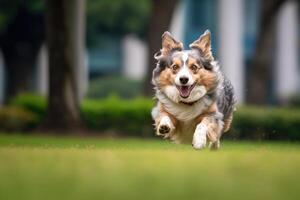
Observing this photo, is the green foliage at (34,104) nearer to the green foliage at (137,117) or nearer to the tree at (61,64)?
the green foliage at (137,117)

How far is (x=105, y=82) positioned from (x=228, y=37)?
600cm

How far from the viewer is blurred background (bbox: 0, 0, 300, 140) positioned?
18.0 meters

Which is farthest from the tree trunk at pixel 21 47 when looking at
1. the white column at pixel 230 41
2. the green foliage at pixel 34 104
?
the green foliage at pixel 34 104

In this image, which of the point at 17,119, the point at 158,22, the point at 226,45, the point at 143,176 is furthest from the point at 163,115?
the point at 226,45

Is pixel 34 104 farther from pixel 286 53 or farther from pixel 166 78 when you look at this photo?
pixel 286 53

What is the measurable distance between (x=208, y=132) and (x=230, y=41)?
1172 inches

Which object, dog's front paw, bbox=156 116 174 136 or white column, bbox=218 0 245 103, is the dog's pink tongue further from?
white column, bbox=218 0 245 103

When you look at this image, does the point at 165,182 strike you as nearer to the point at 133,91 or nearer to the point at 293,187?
the point at 293,187

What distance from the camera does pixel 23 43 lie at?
110ft

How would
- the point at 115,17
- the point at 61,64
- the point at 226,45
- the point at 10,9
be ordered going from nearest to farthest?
the point at 61,64 → the point at 10,9 → the point at 115,17 → the point at 226,45

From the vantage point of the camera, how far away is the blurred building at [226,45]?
36938 millimetres

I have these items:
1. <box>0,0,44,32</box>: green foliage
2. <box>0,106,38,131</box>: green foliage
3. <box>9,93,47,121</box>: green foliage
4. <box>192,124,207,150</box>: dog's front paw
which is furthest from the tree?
<box>0,0,44,32</box>: green foliage

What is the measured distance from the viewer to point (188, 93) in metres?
7.50

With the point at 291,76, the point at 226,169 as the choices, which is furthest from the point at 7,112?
the point at 291,76
